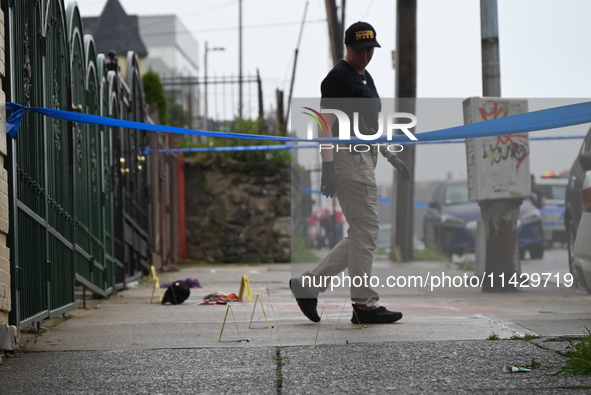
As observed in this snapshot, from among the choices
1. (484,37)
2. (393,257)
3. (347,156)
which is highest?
(484,37)

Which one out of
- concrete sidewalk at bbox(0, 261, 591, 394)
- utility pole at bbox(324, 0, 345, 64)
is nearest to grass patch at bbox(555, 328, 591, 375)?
concrete sidewalk at bbox(0, 261, 591, 394)

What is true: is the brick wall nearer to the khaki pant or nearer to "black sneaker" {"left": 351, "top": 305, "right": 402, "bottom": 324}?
the khaki pant

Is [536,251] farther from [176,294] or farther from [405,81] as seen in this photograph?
[405,81]

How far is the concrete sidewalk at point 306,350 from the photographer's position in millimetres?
4371

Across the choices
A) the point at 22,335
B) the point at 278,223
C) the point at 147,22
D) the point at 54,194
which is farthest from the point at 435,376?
the point at 147,22

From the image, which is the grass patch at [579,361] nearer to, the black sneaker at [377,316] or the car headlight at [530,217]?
the black sneaker at [377,316]

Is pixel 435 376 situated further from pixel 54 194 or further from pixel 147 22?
pixel 147 22

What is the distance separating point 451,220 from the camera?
10.7 m

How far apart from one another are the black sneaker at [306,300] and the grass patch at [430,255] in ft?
12.7

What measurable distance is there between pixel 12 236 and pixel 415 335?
239cm

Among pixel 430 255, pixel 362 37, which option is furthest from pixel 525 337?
pixel 430 255

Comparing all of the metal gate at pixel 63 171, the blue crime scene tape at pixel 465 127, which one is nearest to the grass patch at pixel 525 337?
the blue crime scene tape at pixel 465 127

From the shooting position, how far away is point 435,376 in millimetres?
4484

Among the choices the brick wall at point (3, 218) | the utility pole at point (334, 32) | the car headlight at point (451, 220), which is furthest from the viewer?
the utility pole at point (334, 32)
